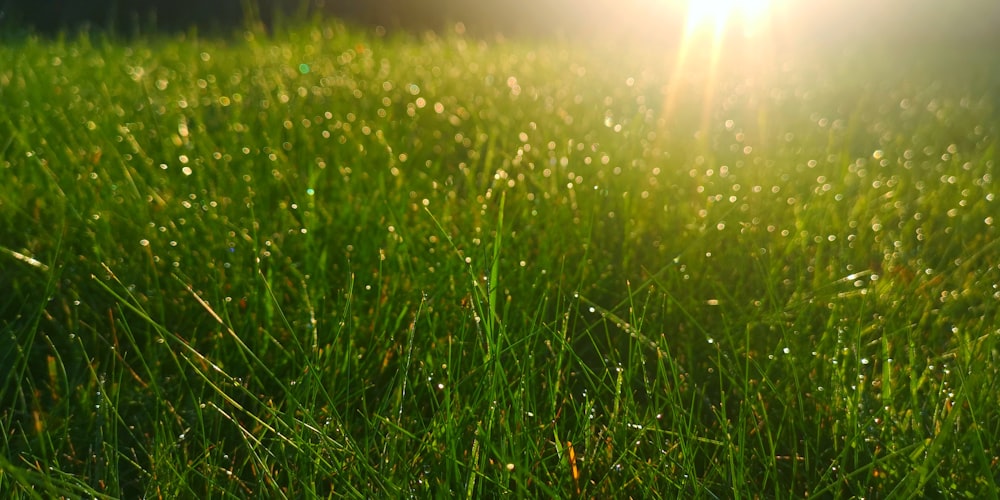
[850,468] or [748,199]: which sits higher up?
[748,199]

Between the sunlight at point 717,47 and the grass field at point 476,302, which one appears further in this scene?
the sunlight at point 717,47

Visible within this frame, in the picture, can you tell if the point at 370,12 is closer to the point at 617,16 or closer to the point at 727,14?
the point at 617,16

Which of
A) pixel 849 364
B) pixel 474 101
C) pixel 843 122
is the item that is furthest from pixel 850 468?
pixel 843 122

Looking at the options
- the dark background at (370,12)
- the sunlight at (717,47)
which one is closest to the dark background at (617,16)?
the dark background at (370,12)

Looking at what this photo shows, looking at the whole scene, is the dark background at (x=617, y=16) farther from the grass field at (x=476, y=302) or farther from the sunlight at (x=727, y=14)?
the grass field at (x=476, y=302)

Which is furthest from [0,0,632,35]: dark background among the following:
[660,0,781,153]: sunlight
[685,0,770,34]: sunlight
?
[660,0,781,153]: sunlight

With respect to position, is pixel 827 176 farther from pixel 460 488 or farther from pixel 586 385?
pixel 460 488

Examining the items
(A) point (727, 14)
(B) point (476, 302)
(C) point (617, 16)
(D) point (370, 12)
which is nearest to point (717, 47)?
(A) point (727, 14)

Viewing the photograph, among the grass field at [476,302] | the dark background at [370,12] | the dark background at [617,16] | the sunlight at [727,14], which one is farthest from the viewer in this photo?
the dark background at [617,16]

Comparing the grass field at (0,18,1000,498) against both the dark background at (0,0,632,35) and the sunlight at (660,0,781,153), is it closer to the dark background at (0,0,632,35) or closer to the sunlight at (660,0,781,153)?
the sunlight at (660,0,781,153)
